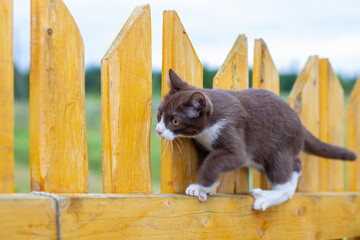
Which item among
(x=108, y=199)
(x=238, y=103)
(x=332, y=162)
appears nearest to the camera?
(x=108, y=199)

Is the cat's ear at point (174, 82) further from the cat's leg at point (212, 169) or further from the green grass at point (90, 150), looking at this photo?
the green grass at point (90, 150)

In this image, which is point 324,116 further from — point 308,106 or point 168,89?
point 168,89

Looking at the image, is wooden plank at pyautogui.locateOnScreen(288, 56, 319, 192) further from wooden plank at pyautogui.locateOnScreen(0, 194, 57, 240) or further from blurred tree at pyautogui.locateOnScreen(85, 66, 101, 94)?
blurred tree at pyautogui.locateOnScreen(85, 66, 101, 94)

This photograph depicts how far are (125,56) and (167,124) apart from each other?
0.41m

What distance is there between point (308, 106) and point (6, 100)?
85.4 inches

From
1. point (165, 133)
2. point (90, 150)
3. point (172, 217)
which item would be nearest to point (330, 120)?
point (165, 133)

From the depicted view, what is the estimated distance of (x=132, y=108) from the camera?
6.37 ft

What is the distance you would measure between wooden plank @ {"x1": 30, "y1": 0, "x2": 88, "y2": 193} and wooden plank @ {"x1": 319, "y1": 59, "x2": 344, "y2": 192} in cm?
205

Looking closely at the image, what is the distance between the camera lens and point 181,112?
6.87 ft

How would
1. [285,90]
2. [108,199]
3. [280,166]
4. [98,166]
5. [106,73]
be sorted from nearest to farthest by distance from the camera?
[108,199] < [106,73] < [280,166] < [98,166] < [285,90]

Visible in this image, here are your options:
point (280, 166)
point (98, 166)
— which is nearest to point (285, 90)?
point (98, 166)

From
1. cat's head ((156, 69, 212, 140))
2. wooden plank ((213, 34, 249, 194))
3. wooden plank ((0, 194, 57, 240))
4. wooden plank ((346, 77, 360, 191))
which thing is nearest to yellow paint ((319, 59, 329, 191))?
wooden plank ((346, 77, 360, 191))

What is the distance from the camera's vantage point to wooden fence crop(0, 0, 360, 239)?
1.54m

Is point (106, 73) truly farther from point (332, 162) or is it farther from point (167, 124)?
point (332, 162)
